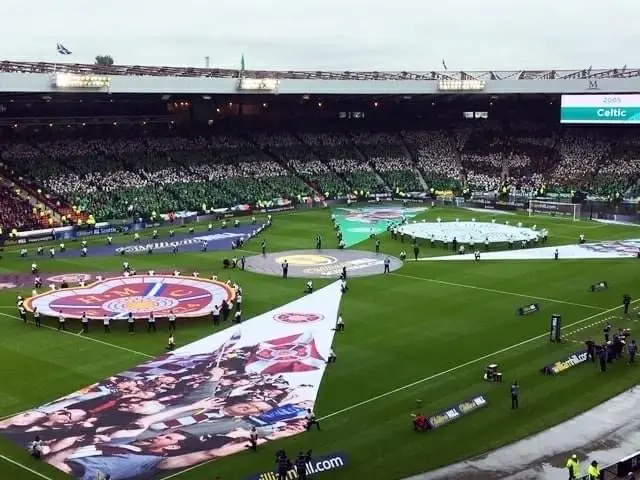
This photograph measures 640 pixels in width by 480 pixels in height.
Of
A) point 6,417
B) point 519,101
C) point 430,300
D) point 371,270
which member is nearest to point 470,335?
point 430,300

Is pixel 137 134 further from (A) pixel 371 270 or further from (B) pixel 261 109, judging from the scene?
(A) pixel 371 270

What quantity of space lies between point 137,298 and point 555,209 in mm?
52608

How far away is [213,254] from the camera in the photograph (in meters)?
60.9

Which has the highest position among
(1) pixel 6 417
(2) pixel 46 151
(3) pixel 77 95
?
(3) pixel 77 95

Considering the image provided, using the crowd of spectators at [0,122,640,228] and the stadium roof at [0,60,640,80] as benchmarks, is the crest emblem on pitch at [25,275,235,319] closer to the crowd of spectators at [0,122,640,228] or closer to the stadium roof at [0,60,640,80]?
the crowd of spectators at [0,122,640,228]

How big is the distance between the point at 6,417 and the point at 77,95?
54356 mm

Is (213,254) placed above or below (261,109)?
below

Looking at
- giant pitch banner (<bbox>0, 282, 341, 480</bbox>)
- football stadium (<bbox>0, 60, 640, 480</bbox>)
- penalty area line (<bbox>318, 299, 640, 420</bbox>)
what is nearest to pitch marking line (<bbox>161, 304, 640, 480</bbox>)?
penalty area line (<bbox>318, 299, 640, 420</bbox>)

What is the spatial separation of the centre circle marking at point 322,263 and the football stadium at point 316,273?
392mm

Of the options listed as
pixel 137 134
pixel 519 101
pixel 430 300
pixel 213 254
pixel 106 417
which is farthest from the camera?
pixel 519 101

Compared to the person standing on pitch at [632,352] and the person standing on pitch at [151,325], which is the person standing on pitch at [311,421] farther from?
the person standing on pitch at [632,352]

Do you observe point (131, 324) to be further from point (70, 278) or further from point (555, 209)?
point (555, 209)

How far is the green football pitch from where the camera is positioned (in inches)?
1033

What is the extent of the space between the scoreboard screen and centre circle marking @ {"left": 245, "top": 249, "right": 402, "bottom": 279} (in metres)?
42.5
